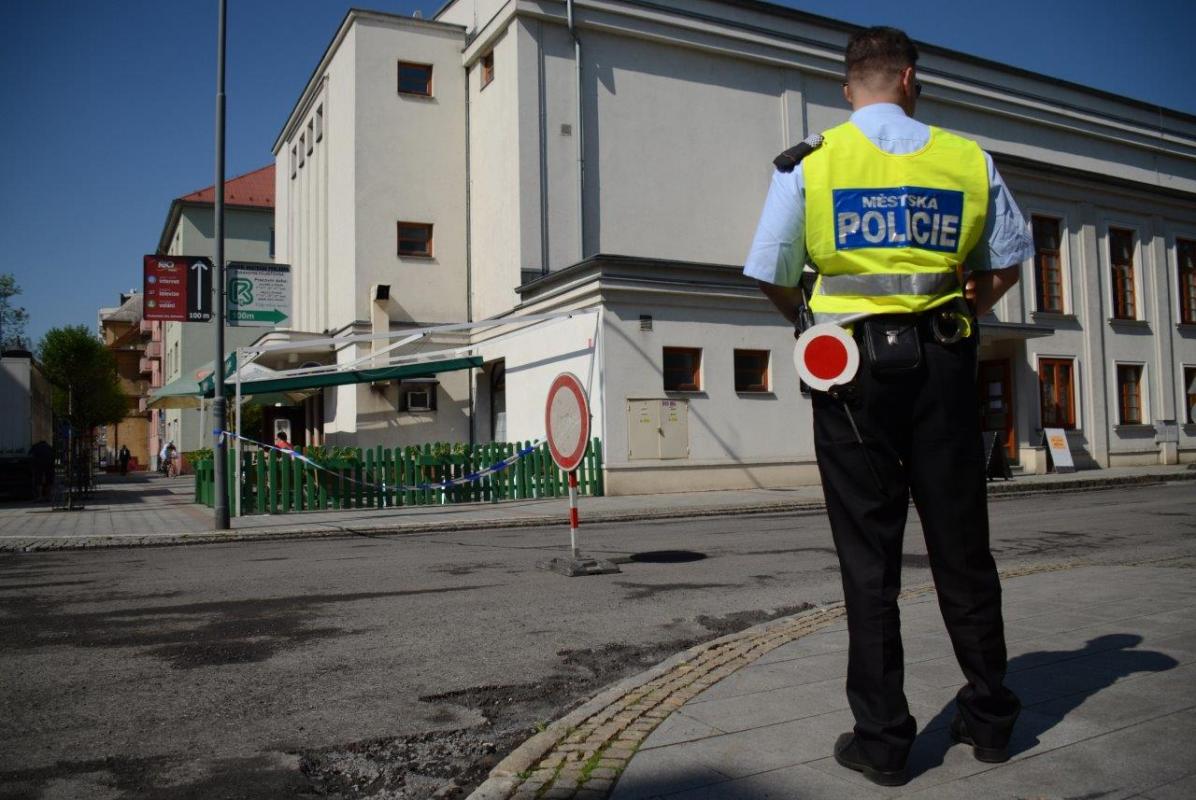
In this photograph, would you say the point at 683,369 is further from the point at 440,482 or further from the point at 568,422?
the point at 568,422

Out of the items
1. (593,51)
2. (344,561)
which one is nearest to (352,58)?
(593,51)

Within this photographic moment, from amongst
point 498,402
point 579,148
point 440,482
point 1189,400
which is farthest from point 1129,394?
point 440,482

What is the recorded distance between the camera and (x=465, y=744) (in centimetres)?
398

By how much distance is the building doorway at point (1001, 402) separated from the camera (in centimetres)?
2620

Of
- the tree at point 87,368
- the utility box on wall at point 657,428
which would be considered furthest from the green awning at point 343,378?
the tree at point 87,368

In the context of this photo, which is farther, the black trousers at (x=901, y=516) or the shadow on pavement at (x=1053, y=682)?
the shadow on pavement at (x=1053, y=682)

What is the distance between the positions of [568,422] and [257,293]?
8500mm

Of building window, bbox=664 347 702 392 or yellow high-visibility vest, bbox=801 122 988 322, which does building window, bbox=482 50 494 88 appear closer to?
building window, bbox=664 347 702 392

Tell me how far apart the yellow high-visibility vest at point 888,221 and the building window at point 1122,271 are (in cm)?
3002

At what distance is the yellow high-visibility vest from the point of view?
10.2 ft

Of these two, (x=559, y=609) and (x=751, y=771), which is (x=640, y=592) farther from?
(x=751, y=771)

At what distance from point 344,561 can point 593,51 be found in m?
18.4

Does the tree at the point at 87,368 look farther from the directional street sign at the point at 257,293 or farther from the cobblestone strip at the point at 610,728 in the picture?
the cobblestone strip at the point at 610,728

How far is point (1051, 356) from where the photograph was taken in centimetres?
2733
